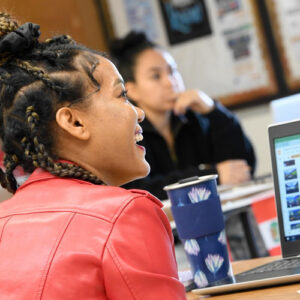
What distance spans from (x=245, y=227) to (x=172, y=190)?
1107 mm

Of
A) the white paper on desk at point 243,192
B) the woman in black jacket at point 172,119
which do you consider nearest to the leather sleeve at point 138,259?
the white paper on desk at point 243,192

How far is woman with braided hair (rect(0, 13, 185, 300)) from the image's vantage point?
0.98m

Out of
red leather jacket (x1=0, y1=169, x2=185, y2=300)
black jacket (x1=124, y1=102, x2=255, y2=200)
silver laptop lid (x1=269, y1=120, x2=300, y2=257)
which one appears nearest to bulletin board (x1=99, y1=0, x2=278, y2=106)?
black jacket (x1=124, y1=102, x2=255, y2=200)

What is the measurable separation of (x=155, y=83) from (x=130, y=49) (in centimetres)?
25

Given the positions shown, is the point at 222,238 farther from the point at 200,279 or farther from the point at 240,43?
the point at 240,43

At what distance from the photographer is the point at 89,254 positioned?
976 mm

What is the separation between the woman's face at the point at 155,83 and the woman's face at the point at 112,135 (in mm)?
1926

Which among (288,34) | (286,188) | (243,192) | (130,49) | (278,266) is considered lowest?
(243,192)

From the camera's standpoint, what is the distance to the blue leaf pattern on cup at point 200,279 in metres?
1.41

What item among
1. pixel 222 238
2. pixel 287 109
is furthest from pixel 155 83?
pixel 222 238

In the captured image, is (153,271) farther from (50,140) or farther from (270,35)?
(270,35)

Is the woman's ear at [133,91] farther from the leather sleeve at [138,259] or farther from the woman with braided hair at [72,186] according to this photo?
the leather sleeve at [138,259]

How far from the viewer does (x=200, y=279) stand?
1.41 metres

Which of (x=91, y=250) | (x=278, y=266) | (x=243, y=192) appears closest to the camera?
(x=91, y=250)
